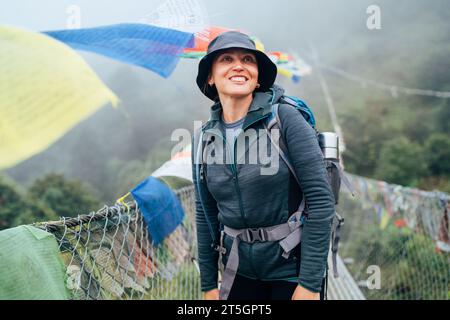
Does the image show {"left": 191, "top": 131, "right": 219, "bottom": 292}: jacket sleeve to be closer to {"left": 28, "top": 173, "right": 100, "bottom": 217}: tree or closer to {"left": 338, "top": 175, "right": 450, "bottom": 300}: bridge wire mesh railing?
{"left": 338, "top": 175, "right": 450, "bottom": 300}: bridge wire mesh railing

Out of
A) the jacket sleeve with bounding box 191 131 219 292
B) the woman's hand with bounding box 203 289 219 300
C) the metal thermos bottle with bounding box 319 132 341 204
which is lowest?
the woman's hand with bounding box 203 289 219 300

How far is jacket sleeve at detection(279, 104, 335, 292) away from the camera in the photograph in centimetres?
107

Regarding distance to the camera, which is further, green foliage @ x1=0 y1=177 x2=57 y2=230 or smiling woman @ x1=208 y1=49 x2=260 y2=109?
green foliage @ x1=0 y1=177 x2=57 y2=230

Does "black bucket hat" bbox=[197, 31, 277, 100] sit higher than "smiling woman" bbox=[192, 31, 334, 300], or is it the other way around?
"black bucket hat" bbox=[197, 31, 277, 100]

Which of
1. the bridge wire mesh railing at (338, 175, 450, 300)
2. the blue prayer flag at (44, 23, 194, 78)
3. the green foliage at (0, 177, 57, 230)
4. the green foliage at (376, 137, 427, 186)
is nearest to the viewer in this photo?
the blue prayer flag at (44, 23, 194, 78)

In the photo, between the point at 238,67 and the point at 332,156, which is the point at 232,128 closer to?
the point at 238,67

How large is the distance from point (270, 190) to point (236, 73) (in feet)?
1.18

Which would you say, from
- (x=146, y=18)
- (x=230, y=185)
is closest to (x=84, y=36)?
(x=146, y=18)

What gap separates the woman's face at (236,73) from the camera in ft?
3.87

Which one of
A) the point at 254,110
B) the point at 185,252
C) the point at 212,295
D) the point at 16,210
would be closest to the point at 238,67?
the point at 254,110

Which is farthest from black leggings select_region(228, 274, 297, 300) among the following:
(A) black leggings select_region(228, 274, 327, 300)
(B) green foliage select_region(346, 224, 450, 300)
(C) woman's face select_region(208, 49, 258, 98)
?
(B) green foliage select_region(346, 224, 450, 300)

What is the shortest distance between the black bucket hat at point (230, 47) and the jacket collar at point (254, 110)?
0.08 m

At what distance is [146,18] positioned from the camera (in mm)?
2119

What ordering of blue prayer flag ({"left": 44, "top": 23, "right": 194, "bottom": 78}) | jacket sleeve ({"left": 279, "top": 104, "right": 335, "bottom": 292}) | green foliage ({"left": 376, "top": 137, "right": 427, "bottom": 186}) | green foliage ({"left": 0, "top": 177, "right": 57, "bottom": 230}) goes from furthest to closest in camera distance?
1. green foliage ({"left": 376, "top": 137, "right": 427, "bottom": 186})
2. green foliage ({"left": 0, "top": 177, "right": 57, "bottom": 230})
3. blue prayer flag ({"left": 44, "top": 23, "right": 194, "bottom": 78})
4. jacket sleeve ({"left": 279, "top": 104, "right": 335, "bottom": 292})
